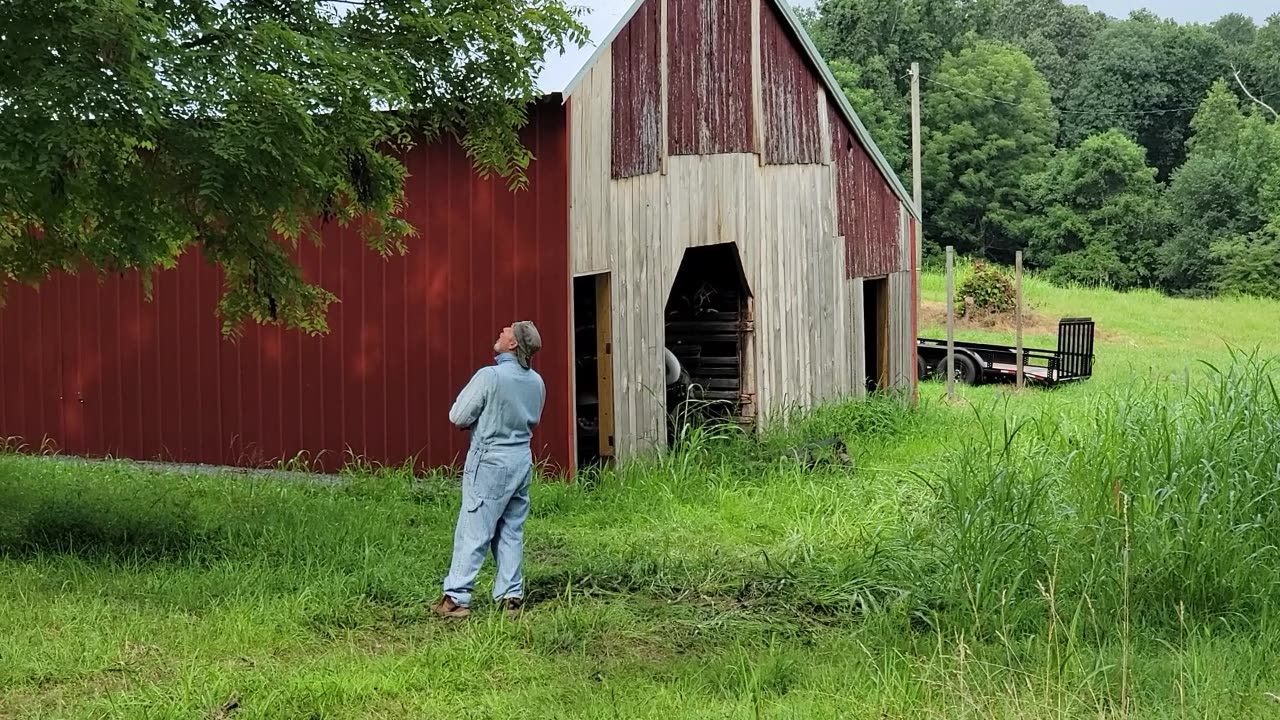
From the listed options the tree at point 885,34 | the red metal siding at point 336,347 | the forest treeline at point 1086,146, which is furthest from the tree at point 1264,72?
the red metal siding at point 336,347

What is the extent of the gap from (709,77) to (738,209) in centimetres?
136

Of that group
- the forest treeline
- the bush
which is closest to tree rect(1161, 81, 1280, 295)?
the forest treeline

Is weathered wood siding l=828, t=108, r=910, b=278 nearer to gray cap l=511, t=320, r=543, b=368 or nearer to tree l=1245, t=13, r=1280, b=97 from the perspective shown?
gray cap l=511, t=320, r=543, b=368

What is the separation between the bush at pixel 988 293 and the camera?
117ft

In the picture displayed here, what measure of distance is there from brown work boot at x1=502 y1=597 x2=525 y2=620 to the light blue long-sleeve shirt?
831mm

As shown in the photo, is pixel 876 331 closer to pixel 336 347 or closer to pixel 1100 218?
pixel 336 347

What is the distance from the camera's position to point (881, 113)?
49.2 meters

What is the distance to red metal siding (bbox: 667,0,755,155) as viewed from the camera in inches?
486

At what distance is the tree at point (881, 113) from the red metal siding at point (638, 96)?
3716cm

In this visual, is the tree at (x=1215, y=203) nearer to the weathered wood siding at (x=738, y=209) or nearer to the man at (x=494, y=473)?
the weathered wood siding at (x=738, y=209)

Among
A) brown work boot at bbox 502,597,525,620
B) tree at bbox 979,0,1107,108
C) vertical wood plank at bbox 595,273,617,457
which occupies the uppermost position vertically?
tree at bbox 979,0,1107,108

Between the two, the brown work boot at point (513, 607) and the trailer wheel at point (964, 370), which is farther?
the trailer wheel at point (964, 370)

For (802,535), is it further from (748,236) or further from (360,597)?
(748,236)

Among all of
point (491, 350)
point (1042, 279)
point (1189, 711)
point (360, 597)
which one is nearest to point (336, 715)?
point (360, 597)
